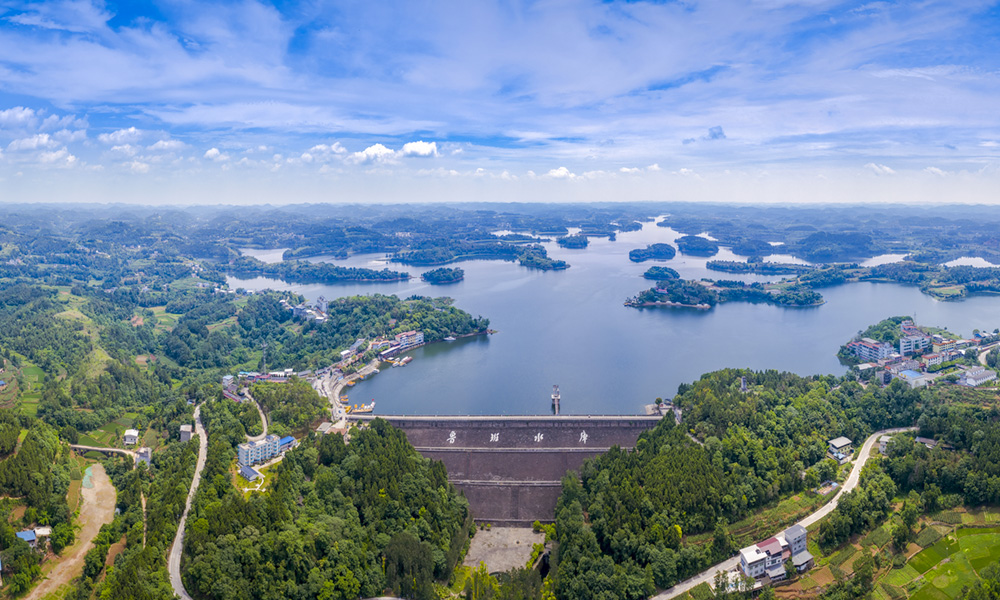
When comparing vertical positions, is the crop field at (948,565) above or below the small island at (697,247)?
below

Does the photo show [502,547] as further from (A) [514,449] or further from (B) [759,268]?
(B) [759,268]

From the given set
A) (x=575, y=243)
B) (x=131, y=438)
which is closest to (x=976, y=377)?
(x=131, y=438)

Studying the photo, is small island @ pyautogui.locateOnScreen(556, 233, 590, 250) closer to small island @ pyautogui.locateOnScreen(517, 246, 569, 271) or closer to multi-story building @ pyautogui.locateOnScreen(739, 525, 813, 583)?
small island @ pyautogui.locateOnScreen(517, 246, 569, 271)

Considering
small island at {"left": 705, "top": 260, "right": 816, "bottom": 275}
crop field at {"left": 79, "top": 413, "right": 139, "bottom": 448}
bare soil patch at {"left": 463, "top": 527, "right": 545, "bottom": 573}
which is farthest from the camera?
small island at {"left": 705, "top": 260, "right": 816, "bottom": 275}

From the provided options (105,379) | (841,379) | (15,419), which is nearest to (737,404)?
(841,379)

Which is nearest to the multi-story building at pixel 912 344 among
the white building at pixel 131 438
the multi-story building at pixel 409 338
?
the multi-story building at pixel 409 338

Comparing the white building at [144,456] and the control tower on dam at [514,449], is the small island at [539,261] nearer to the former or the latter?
the control tower on dam at [514,449]

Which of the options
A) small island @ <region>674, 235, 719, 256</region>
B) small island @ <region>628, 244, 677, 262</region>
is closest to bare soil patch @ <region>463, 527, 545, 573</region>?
small island @ <region>628, 244, 677, 262</region>
